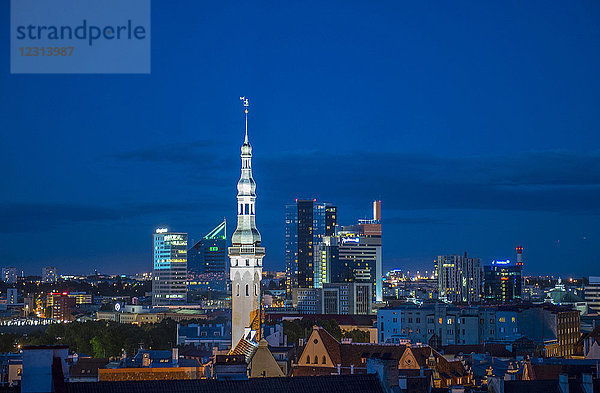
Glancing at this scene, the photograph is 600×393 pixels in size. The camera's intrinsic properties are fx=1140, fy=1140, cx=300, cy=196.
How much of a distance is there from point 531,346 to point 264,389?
87991 millimetres

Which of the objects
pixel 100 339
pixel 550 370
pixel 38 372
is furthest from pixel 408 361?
pixel 100 339

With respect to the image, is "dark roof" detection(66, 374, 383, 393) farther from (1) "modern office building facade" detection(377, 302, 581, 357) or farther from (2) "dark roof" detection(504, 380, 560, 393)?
(1) "modern office building facade" detection(377, 302, 581, 357)

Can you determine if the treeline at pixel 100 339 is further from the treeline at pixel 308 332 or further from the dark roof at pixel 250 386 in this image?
the dark roof at pixel 250 386

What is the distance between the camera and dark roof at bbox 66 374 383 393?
39.1 meters

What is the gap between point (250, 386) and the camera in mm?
41625

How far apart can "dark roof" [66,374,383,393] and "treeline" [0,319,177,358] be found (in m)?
97.0

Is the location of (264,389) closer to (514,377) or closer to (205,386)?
(205,386)

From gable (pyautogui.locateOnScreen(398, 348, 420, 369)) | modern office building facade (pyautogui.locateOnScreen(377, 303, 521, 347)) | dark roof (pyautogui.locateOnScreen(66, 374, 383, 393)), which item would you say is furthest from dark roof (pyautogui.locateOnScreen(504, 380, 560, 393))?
modern office building facade (pyautogui.locateOnScreen(377, 303, 521, 347))

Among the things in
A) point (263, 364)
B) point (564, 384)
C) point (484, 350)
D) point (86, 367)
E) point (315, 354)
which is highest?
point (564, 384)

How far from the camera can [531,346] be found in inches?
4924

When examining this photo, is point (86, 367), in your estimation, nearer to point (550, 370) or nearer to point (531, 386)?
point (550, 370)

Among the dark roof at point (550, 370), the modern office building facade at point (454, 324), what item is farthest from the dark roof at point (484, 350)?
the modern office building facade at point (454, 324)

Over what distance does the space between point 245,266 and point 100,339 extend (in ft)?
151

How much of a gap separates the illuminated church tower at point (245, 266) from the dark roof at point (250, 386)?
176ft
